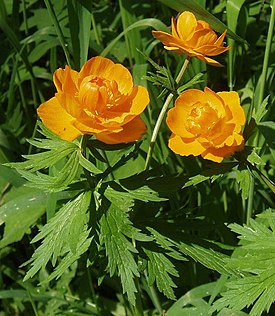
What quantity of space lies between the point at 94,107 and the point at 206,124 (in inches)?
9.1

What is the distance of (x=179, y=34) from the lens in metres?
1.37

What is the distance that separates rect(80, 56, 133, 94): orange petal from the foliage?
6cm

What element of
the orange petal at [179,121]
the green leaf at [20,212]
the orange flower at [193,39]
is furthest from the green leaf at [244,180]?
the green leaf at [20,212]

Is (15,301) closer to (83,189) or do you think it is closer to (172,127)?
(83,189)

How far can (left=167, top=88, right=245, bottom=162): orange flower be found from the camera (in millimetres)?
1316

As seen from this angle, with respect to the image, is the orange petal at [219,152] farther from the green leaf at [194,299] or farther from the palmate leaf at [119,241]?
the green leaf at [194,299]

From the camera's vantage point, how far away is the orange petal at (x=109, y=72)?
1321 millimetres

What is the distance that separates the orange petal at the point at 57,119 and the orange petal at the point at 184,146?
0.20 metres

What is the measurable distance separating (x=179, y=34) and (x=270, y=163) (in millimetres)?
714

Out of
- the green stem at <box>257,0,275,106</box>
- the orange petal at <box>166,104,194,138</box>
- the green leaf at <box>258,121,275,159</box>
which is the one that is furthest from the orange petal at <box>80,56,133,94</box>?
the green stem at <box>257,0,275,106</box>

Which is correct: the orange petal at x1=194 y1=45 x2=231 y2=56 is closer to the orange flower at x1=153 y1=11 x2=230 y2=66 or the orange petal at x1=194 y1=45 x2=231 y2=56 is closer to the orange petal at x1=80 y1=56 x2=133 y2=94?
the orange flower at x1=153 y1=11 x2=230 y2=66

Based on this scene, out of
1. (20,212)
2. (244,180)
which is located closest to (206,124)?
(244,180)

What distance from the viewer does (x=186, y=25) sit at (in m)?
1.36

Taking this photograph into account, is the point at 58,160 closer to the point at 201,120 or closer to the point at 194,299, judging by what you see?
the point at 201,120
